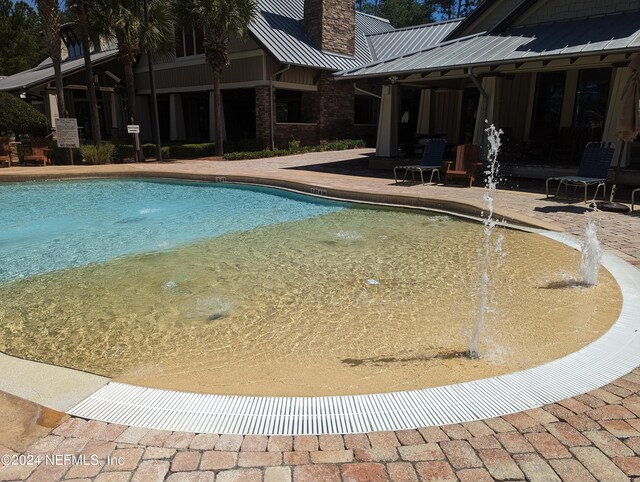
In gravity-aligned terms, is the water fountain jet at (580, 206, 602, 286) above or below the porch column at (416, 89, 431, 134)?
below

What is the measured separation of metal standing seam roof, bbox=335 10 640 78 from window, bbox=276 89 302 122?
28.0 ft

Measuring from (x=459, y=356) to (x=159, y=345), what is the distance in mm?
2586

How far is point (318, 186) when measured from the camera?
11.5 meters

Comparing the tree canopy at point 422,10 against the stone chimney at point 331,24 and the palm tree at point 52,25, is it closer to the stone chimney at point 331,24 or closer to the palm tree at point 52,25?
the stone chimney at point 331,24

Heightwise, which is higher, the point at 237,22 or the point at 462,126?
the point at 237,22

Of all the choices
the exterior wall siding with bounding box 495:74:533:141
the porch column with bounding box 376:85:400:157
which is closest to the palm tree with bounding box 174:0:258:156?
the porch column with bounding box 376:85:400:157

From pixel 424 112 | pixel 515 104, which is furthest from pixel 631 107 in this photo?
pixel 424 112

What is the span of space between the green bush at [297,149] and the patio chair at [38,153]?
706cm

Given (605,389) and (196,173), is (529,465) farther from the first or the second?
(196,173)

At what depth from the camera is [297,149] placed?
21.7 meters

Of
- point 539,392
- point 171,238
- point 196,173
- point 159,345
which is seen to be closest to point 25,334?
point 159,345

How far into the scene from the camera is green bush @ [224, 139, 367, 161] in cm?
1983

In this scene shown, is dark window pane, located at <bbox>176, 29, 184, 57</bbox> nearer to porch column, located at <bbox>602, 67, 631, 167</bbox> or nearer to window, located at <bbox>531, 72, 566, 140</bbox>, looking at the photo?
window, located at <bbox>531, 72, 566, 140</bbox>

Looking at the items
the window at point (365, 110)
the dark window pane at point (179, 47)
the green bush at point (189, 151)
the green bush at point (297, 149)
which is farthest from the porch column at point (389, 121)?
the dark window pane at point (179, 47)
